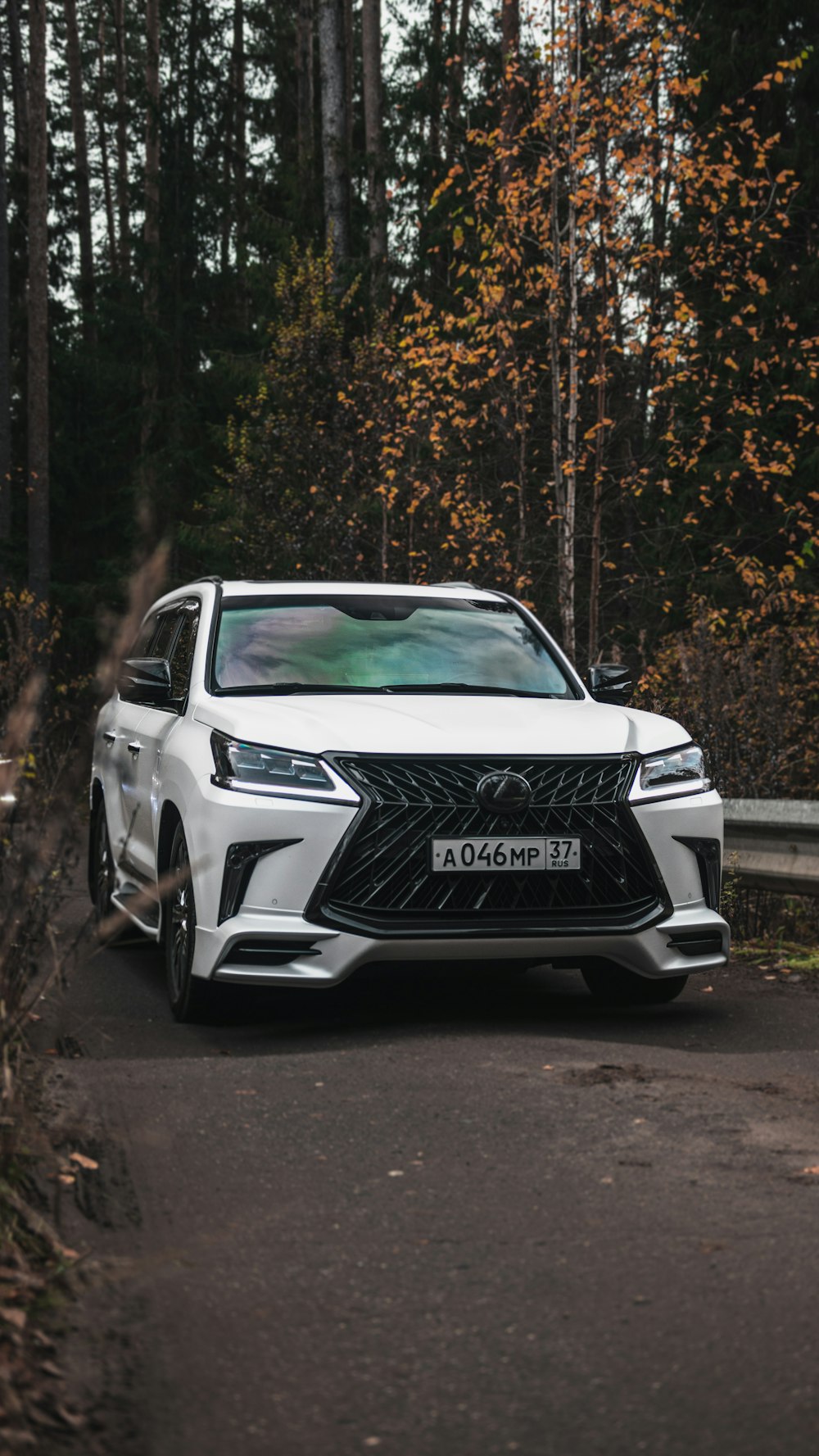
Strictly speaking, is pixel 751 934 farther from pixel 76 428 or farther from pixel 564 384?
pixel 76 428

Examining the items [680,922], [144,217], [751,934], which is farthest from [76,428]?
[680,922]

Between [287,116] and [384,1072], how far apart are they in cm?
4017

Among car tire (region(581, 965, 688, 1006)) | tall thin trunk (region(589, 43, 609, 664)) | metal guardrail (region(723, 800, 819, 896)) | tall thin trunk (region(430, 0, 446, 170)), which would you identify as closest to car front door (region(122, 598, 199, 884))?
car tire (region(581, 965, 688, 1006))

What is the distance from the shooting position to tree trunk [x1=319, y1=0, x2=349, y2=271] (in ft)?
89.2

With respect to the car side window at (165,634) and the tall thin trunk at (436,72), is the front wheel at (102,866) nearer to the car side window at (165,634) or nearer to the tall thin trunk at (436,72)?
the car side window at (165,634)

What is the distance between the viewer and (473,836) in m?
6.60

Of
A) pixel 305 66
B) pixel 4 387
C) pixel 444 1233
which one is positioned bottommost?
pixel 444 1233

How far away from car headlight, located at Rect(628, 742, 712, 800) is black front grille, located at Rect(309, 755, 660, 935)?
132 mm

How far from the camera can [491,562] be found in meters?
16.9

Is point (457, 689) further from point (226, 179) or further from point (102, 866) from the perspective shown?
point (226, 179)

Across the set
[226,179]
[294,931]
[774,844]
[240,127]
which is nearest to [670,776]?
[294,931]

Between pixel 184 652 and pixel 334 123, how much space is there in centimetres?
2103

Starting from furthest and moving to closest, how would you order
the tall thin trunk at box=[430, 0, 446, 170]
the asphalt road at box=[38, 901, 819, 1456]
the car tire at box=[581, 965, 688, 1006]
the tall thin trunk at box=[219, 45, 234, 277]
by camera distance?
the tall thin trunk at box=[219, 45, 234, 277], the tall thin trunk at box=[430, 0, 446, 170], the car tire at box=[581, 965, 688, 1006], the asphalt road at box=[38, 901, 819, 1456]

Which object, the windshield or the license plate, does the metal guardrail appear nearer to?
the windshield
